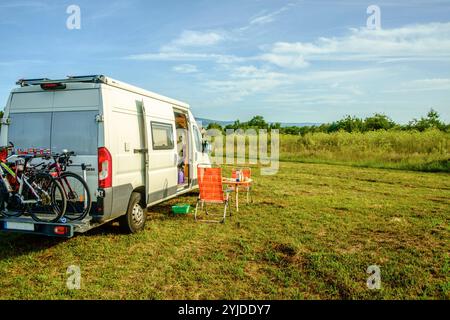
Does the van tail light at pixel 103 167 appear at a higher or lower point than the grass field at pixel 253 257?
higher

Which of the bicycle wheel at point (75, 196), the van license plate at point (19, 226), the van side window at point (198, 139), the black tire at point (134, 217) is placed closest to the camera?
the van license plate at point (19, 226)

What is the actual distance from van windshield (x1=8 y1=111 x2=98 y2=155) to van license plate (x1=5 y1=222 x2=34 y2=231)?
4.10ft

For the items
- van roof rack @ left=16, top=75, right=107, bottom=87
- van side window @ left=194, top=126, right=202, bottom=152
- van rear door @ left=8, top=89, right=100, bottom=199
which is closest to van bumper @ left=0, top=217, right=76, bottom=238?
van rear door @ left=8, top=89, right=100, bottom=199

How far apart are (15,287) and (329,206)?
7155mm

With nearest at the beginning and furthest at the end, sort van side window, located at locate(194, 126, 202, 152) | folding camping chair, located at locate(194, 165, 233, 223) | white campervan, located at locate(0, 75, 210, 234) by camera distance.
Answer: white campervan, located at locate(0, 75, 210, 234) < folding camping chair, located at locate(194, 165, 233, 223) < van side window, located at locate(194, 126, 202, 152)

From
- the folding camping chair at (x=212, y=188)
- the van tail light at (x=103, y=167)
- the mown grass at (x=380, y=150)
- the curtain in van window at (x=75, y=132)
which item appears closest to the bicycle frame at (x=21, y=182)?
the curtain in van window at (x=75, y=132)

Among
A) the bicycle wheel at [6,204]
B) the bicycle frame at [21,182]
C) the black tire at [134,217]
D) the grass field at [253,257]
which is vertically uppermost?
the bicycle frame at [21,182]

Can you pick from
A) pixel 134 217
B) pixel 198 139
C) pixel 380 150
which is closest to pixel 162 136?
pixel 134 217

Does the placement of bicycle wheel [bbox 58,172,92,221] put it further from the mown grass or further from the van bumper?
the mown grass

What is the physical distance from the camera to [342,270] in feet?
16.2

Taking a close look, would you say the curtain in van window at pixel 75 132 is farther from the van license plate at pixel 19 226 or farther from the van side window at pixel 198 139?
the van side window at pixel 198 139

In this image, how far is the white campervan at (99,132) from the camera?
18.2 feet

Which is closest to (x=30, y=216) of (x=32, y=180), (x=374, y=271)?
(x=32, y=180)

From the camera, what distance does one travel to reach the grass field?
4.39 m
